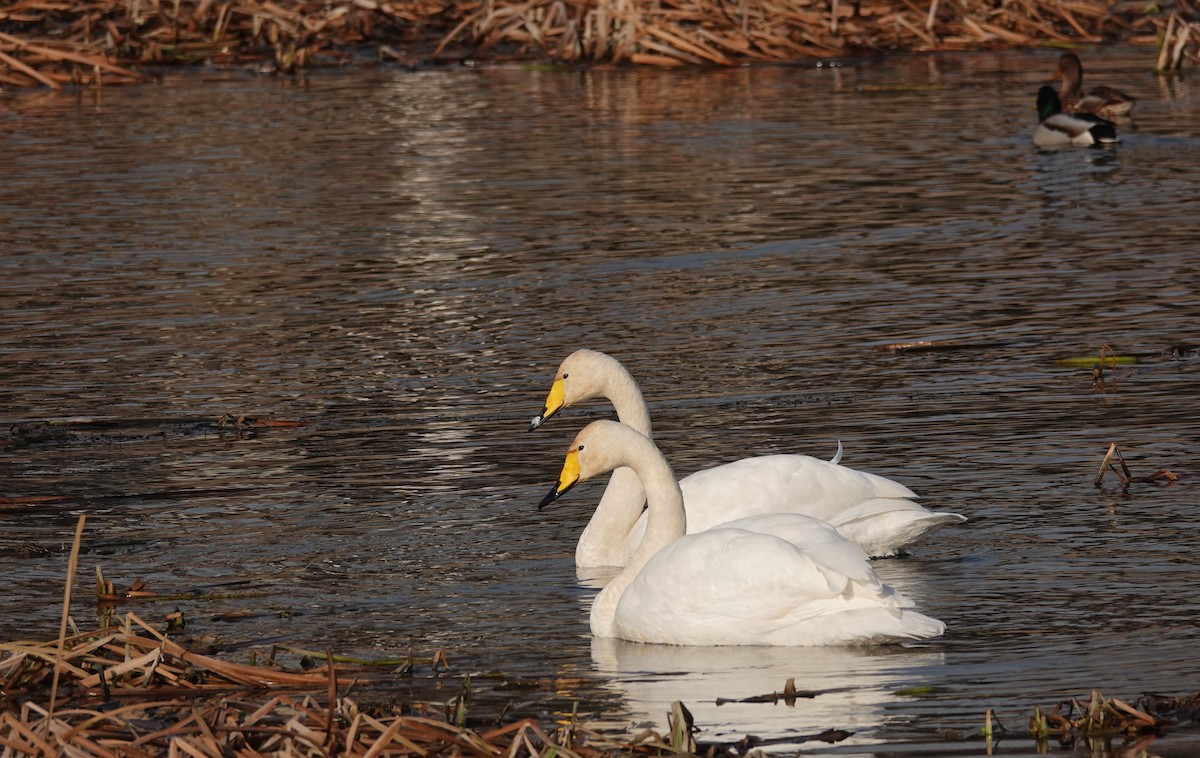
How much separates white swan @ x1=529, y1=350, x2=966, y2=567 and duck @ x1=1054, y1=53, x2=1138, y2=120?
14313 mm

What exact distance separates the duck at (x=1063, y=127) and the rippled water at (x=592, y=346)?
0.30m

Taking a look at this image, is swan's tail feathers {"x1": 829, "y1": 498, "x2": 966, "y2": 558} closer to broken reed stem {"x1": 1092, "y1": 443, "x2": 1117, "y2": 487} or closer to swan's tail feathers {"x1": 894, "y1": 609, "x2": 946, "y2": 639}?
broken reed stem {"x1": 1092, "y1": 443, "x2": 1117, "y2": 487}

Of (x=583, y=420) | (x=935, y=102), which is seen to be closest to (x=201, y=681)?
(x=583, y=420)

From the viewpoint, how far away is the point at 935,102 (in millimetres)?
25875

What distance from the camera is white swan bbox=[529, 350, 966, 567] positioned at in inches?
347

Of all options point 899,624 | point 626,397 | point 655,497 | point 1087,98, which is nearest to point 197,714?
point 899,624

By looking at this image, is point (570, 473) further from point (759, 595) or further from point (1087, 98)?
point (1087, 98)

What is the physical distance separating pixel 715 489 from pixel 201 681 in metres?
2.71

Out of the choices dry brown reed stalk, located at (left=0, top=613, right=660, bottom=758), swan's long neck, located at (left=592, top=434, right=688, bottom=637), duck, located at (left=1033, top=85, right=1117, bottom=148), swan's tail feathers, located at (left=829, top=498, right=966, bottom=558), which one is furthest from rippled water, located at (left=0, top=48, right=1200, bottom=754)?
dry brown reed stalk, located at (left=0, top=613, right=660, bottom=758)

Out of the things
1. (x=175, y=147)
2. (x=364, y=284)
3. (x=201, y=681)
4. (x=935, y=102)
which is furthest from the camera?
(x=935, y=102)

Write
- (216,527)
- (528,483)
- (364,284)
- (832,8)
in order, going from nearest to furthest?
(216,527) < (528,483) < (364,284) < (832,8)

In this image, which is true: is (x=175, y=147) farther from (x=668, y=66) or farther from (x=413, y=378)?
(x=413, y=378)

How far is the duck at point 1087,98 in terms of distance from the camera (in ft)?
75.3

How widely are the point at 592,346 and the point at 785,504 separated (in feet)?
15.5
